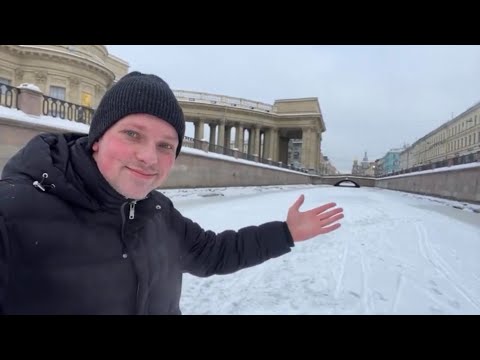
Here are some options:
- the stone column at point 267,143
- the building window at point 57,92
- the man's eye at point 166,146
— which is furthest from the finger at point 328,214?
the stone column at point 267,143

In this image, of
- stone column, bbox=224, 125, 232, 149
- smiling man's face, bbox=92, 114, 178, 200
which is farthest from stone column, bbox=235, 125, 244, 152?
smiling man's face, bbox=92, 114, 178, 200

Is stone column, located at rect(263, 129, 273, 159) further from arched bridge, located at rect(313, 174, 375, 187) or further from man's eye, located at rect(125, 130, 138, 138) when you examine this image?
man's eye, located at rect(125, 130, 138, 138)

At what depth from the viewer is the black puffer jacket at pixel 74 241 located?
995 mm

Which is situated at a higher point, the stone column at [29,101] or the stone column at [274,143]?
the stone column at [274,143]

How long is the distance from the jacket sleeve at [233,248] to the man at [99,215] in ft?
0.69

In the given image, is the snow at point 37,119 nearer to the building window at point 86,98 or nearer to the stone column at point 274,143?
the building window at point 86,98

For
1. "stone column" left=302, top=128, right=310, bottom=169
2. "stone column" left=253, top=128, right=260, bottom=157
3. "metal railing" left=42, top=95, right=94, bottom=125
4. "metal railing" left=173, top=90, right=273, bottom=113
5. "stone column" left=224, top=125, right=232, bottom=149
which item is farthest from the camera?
"stone column" left=302, top=128, right=310, bottom=169

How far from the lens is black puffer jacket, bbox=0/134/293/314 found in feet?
3.26

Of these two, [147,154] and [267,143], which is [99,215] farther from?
[267,143]

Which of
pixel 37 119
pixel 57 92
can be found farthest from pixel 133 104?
Result: pixel 57 92

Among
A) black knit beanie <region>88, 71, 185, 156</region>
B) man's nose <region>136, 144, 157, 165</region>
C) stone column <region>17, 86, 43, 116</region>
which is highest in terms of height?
stone column <region>17, 86, 43, 116</region>

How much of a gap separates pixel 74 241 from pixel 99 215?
14 centimetres

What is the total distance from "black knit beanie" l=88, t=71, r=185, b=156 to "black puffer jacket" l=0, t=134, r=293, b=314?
0.38ft
